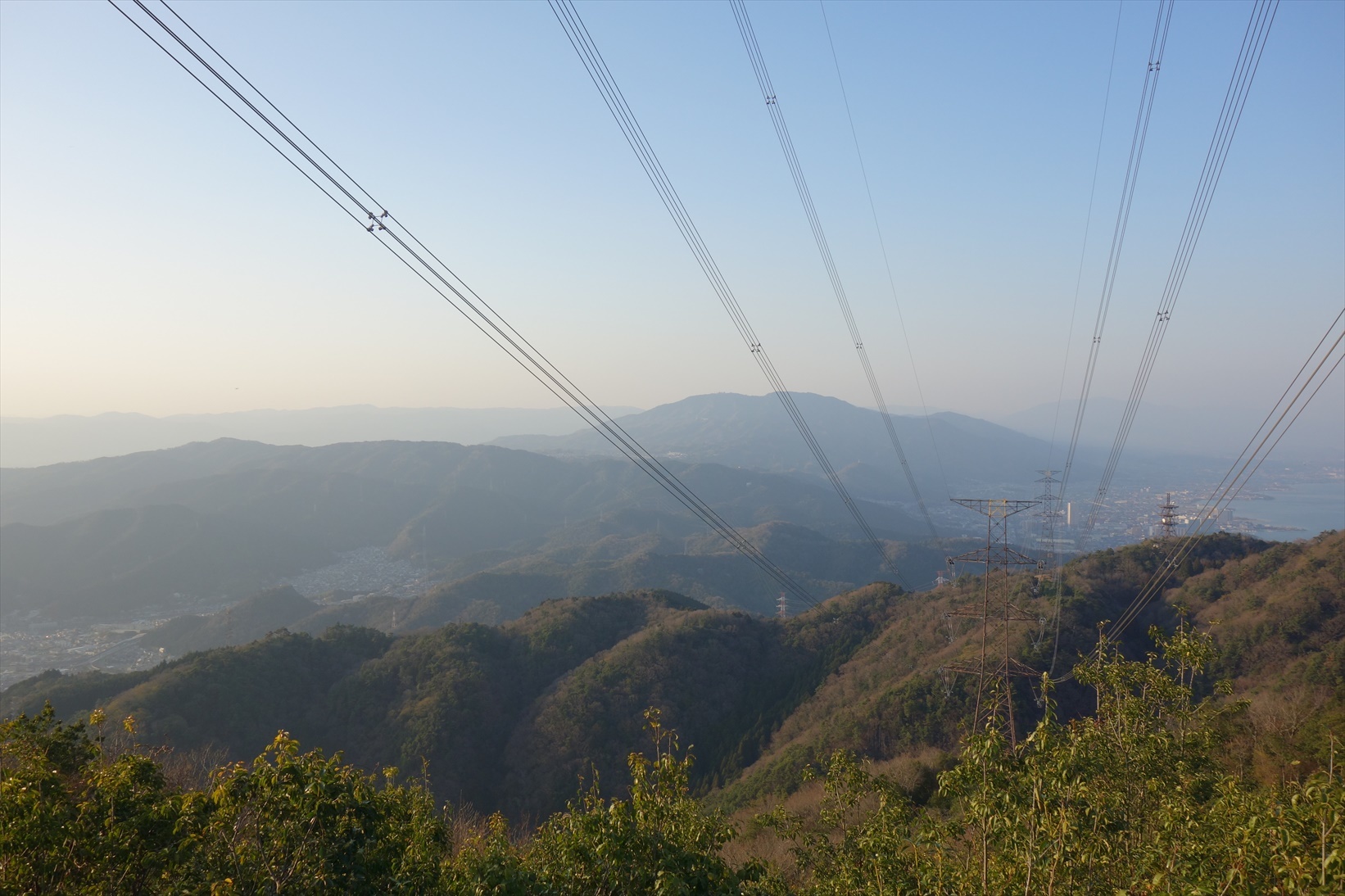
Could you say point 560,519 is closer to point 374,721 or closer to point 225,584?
point 225,584

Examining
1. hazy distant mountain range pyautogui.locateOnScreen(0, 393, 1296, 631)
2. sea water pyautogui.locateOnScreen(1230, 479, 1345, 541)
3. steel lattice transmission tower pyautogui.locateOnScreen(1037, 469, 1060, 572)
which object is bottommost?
hazy distant mountain range pyautogui.locateOnScreen(0, 393, 1296, 631)

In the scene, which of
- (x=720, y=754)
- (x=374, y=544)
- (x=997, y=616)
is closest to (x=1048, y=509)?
(x=997, y=616)

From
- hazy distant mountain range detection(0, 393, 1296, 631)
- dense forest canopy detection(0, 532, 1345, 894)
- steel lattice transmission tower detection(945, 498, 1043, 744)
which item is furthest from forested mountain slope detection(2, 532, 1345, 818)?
hazy distant mountain range detection(0, 393, 1296, 631)

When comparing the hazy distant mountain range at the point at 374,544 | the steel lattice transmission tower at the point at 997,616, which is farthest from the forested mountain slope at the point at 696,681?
the hazy distant mountain range at the point at 374,544

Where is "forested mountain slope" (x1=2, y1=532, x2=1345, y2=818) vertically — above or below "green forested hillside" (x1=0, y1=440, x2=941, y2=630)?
above

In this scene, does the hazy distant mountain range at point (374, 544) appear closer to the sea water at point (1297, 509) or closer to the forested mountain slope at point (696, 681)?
the forested mountain slope at point (696, 681)

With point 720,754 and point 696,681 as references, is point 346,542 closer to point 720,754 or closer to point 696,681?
point 696,681

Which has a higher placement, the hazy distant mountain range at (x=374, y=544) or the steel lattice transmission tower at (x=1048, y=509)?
the steel lattice transmission tower at (x=1048, y=509)

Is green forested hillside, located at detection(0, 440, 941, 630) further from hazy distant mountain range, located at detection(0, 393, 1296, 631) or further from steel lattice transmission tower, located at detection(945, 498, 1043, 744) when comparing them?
steel lattice transmission tower, located at detection(945, 498, 1043, 744)

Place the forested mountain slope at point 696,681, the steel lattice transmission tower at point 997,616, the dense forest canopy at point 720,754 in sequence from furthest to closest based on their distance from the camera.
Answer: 1. the forested mountain slope at point 696,681
2. the steel lattice transmission tower at point 997,616
3. the dense forest canopy at point 720,754

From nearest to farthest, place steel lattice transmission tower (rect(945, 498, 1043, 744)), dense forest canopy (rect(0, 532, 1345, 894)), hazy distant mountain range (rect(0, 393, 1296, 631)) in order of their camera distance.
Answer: dense forest canopy (rect(0, 532, 1345, 894)) < steel lattice transmission tower (rect(945, 498, 1043, 744)) < hazy distant mountain range (rect(0, 393, 1296, 631))
